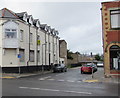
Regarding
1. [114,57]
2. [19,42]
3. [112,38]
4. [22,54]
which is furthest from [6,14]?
[114,57]

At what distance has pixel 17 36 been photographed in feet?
80.5

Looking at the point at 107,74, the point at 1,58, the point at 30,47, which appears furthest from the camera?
the point at 30,47

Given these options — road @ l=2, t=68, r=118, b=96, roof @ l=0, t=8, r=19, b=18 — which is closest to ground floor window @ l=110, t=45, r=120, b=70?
road @ l=2, t=68, r=118, b=96

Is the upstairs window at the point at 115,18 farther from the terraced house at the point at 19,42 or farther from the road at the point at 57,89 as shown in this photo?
the terraced house at the point at 19,42

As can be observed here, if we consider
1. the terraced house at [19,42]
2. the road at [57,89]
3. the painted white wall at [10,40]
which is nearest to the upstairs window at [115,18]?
the road at [57,89]

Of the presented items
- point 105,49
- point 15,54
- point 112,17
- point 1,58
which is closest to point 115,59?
point 105,49

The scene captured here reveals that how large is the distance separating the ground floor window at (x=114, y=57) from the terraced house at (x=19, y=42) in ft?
36.3

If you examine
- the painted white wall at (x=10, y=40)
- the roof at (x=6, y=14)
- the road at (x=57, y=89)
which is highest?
the roof at (x=6, y=14)

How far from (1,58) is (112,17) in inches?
610

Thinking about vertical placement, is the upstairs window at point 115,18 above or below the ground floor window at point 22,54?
above

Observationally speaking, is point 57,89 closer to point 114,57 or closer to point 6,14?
point 114,57

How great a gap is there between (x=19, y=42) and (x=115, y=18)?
1352 centimetres

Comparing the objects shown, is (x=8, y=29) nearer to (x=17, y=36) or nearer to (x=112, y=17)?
(x=17, y=36)

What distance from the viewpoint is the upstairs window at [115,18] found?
1836 centimetres
